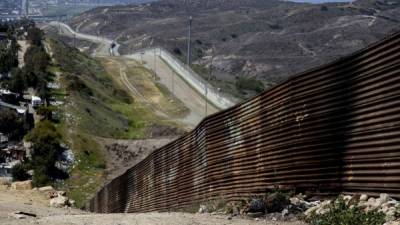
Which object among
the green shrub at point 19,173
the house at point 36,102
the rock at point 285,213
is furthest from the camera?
the house at point 36,102

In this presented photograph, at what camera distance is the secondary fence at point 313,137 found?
11062mm

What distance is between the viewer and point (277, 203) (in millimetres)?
12867

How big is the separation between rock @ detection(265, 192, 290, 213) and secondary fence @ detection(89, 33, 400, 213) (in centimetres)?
55

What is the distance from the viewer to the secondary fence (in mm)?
11062

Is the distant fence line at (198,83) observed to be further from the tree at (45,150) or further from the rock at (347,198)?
the rock at (347,198)

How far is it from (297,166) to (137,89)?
104135mm

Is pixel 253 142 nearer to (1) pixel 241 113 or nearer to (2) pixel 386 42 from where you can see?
(1) pixel 241 113

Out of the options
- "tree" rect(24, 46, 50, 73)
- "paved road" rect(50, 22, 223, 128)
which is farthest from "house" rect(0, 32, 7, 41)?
"tree" rect(24, 46, 50, 73)

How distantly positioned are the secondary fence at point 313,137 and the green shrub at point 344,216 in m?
0.52

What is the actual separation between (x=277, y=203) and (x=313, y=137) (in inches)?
49.9

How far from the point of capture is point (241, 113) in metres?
16.6

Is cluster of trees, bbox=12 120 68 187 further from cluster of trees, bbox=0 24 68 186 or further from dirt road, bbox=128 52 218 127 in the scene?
dirt road, bbox=128 52 218 127

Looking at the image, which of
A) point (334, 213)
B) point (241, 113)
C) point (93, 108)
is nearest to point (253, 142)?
point (241, 113)

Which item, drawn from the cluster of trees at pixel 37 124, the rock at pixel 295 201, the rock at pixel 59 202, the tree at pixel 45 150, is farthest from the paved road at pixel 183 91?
the rock at pixel 295 201
